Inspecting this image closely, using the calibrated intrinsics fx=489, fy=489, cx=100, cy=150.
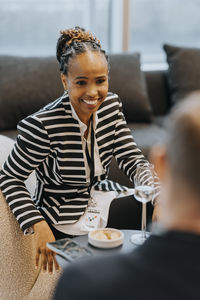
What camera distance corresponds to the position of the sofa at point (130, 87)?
2.78 metres

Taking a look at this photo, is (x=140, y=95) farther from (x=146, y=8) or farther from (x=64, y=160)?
(x=64, y=160)

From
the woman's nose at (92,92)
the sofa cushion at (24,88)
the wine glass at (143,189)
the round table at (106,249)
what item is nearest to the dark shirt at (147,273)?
the round table at (106,249)

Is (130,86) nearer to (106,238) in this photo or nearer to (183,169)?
(106,238)

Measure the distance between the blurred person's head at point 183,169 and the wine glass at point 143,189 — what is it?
0.76 meters

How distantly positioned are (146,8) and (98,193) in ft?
7.40

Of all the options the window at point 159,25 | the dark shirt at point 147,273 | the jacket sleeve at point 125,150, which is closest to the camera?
the dark shirt at point 147,273

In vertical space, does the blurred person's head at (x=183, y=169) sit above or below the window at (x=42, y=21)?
below

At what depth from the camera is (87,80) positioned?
165cm

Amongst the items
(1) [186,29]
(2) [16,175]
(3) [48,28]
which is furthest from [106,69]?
(1) [186,29]

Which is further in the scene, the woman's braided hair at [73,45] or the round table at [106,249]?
the woman's braided hair at [73,45]

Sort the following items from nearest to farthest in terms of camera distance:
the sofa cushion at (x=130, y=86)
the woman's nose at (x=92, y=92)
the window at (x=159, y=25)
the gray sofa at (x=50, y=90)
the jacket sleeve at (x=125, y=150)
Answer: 1. the woman's nose at (x=92, y=92)
2. the jacket sleeve at (x=125, y=150)
3. the gray sofa at (x=50, y=90)
4. the sofa cushion at (x=130, y=86)
5. the window at (x=159, y=25)

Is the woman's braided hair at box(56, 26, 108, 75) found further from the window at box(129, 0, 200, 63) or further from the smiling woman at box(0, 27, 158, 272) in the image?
the window at box(129, 0, 200, 63)

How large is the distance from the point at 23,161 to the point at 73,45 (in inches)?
17.2

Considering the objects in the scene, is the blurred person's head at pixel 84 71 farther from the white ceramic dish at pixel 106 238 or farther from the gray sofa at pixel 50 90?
the gray sofa at pixel 50 90
